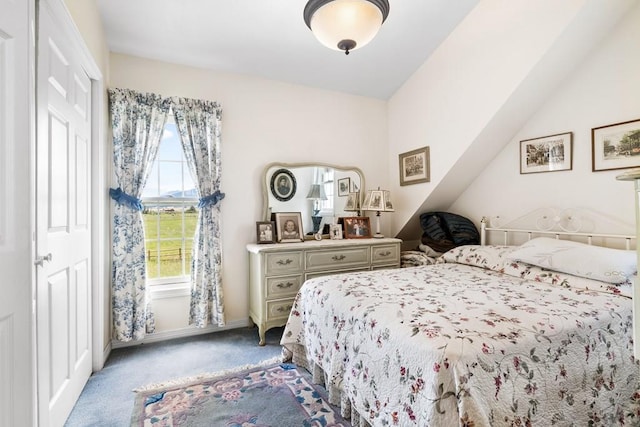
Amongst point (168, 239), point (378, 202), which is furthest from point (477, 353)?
point (168, 239)

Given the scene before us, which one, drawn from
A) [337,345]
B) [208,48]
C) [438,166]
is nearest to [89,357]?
[337,345]

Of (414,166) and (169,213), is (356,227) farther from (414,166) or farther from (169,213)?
(169,213)

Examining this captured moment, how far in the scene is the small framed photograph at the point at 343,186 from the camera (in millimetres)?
3620

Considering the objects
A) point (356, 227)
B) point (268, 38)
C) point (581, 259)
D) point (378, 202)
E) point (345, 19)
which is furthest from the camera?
point (356, 227)

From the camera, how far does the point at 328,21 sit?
1674 mm

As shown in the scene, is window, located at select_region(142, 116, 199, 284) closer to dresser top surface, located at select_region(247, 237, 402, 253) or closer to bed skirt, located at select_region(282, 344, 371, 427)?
dresser top surface, located at select_region(247, 237, 402, 253)

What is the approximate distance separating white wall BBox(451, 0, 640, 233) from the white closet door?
3.39 m

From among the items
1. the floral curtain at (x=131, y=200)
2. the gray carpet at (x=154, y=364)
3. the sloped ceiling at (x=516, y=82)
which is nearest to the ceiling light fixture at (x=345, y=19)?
the sloped ceiling at (x=516, y=82)

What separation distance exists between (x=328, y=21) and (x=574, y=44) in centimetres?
190

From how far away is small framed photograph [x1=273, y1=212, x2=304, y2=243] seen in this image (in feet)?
10.3

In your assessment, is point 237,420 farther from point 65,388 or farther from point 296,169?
point 296,169

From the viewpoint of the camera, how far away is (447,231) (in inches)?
130

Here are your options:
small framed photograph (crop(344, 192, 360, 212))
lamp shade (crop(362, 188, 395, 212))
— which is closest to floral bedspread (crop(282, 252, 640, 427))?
lamp shade (crop(362, 188, 395, 212))

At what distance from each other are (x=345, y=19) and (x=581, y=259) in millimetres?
2110
